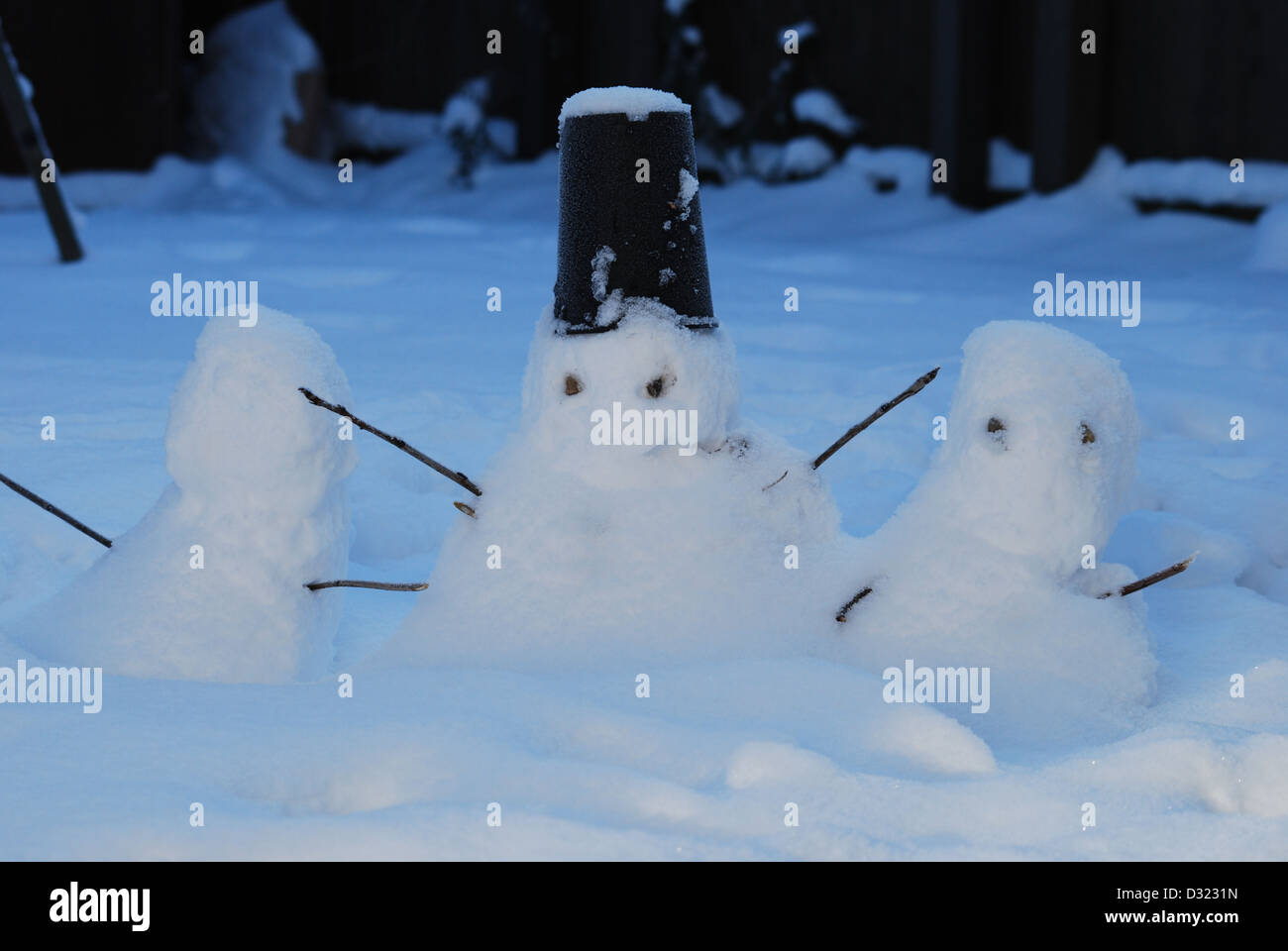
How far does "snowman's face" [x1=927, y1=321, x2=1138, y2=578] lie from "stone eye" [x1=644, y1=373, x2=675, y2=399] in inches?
18.9

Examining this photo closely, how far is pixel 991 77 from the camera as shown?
24.8 ft

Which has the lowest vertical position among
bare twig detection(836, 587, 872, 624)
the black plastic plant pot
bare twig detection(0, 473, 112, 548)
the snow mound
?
the snow mound

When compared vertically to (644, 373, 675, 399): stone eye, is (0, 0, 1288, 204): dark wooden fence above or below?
below

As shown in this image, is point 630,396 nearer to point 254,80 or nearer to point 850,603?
point 850,603

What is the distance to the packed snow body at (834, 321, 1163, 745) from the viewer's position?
7.51 ft

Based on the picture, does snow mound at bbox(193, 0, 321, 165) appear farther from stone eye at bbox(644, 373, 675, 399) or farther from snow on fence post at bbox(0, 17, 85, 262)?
stone eye at bbox(644, 373, 675, 399)

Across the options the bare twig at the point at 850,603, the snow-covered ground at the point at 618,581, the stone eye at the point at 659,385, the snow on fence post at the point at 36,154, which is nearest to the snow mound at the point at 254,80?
the snow-covered ground at the point at 618,581

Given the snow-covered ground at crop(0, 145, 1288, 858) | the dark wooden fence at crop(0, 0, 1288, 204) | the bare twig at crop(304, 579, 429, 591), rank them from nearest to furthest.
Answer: the snow-covered ground at crop(0, 145, 1288, 858) < the bare twig at crop(304, 579, 429, 591) < the dark wooden fence at crop(0, 0, 1288, 204)

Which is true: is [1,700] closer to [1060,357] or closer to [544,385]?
[544,385]

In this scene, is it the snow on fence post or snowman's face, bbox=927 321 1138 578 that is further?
the snow on fence post

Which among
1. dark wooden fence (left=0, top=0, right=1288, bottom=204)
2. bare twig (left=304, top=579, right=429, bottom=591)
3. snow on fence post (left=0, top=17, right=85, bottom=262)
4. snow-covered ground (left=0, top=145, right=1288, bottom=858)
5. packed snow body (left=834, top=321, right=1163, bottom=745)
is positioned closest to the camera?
snow-covered ground (left=0, top=145, right=1288, bottom=858)

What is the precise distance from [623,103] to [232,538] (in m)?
0.98

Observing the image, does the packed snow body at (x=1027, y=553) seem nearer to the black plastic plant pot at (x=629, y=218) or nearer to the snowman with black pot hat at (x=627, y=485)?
the snowman with black pot hat at (x=627, y=485)

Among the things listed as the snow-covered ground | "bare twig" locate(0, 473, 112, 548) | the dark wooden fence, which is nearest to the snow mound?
the dark wooden fence
